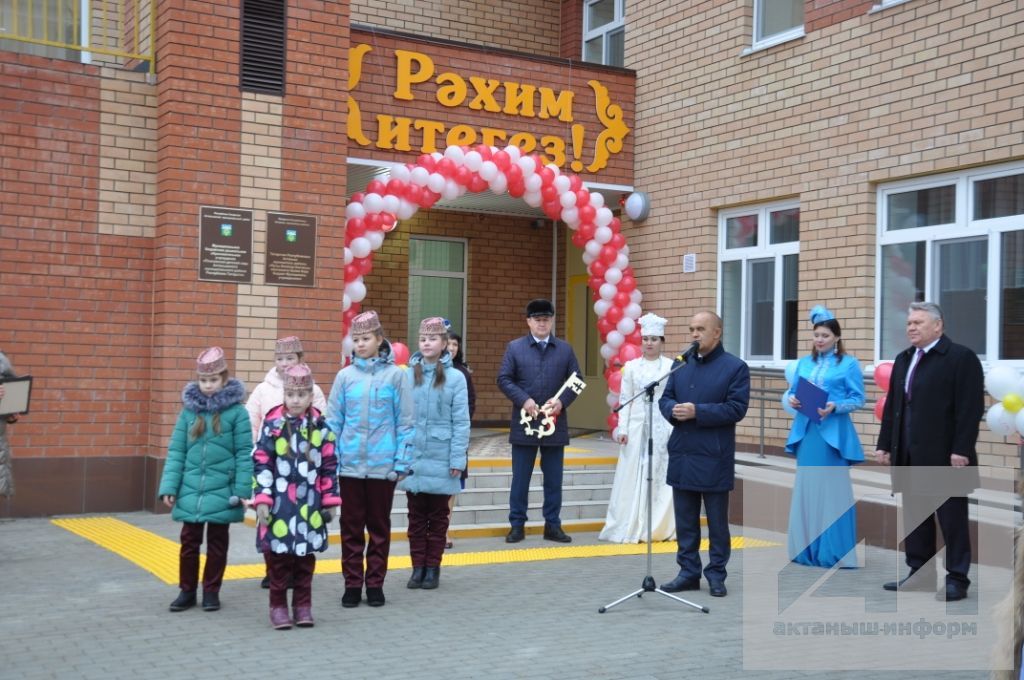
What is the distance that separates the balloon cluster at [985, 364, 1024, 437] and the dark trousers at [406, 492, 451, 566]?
11.9ft

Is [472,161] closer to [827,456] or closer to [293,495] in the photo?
[827,456]

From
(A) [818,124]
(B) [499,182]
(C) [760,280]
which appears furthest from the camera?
(C) [760,280]

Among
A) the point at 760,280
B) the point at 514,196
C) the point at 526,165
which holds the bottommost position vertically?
the point at 760,280

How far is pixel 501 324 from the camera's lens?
631 inches

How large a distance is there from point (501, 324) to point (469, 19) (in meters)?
4.17

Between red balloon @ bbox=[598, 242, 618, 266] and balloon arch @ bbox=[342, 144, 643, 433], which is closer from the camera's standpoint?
balloon arch @ bbox=[342, 144, 643, 433]

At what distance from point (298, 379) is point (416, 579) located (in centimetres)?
184

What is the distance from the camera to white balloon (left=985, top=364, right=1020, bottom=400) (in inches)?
294

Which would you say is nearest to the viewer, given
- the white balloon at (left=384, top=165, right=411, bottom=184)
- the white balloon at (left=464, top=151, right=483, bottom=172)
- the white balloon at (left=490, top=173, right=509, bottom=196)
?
the white balloon at (left=384, top=165, right=411, bottom=184)

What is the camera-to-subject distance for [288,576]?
6332 millimetres

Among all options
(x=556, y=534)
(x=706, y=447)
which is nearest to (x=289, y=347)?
(x=706, y=447)

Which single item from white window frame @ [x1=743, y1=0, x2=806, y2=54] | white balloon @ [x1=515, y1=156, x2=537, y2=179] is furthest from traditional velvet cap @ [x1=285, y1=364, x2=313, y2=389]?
white window frame @ [x1=743, y1=0, x2=806, y2=54]

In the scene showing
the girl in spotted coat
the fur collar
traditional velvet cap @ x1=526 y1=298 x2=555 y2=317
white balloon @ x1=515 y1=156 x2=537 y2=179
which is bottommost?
the girl in spotted coat

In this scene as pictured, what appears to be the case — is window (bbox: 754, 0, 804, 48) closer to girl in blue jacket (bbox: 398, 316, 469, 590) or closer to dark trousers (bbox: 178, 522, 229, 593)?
girl in blue jacket (bbox: 398, 316, 469, 590)
